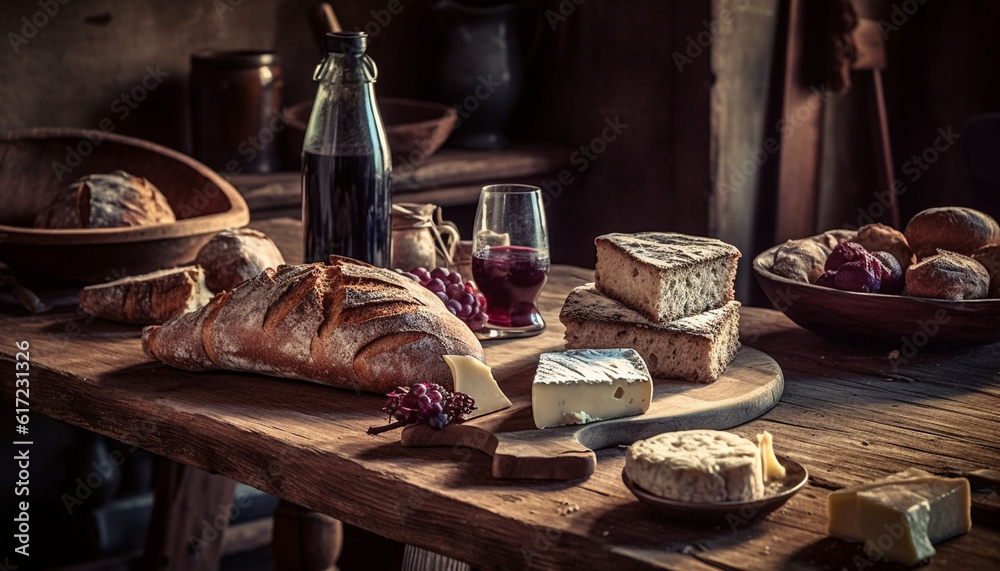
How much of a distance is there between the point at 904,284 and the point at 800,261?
18 cm

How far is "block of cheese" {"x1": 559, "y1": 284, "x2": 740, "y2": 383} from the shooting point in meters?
1.57

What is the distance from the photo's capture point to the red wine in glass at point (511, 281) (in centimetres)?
185

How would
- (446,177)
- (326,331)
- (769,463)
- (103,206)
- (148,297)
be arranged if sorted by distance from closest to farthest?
(769,463)
(326,331)
(148,297)
(103,206)
(446,177)

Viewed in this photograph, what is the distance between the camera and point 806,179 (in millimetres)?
4355

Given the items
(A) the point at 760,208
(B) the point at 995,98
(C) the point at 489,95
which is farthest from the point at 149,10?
(B) the point at 995,98

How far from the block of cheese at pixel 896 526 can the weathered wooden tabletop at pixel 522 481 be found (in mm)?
21

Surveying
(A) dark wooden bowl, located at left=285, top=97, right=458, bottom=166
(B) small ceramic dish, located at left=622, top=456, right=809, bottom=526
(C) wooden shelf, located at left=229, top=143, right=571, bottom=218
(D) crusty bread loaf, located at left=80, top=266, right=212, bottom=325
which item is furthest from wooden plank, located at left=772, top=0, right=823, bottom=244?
(B) small ceramic dish, located at left=622, top=456, right=809, bottom=526

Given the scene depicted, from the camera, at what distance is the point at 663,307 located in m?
1.61

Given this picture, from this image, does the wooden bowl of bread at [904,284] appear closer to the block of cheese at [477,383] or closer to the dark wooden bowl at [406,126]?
the block of cheese at [477,383]

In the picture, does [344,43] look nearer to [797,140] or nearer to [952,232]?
[952,232]

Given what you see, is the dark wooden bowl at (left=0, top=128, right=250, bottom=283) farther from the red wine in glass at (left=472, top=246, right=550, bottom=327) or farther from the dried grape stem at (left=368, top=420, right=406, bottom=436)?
the dried grape stem at (left=368, top=420, right=406, bottom=436)

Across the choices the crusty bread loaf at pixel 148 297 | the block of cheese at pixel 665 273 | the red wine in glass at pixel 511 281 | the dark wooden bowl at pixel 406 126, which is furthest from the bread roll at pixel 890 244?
the dark wooden bowl at pixel 406 126

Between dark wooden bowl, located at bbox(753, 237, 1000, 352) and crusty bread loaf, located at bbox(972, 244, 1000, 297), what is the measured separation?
0.18 ft

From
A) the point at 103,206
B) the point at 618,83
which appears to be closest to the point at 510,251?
the point at 103,206
